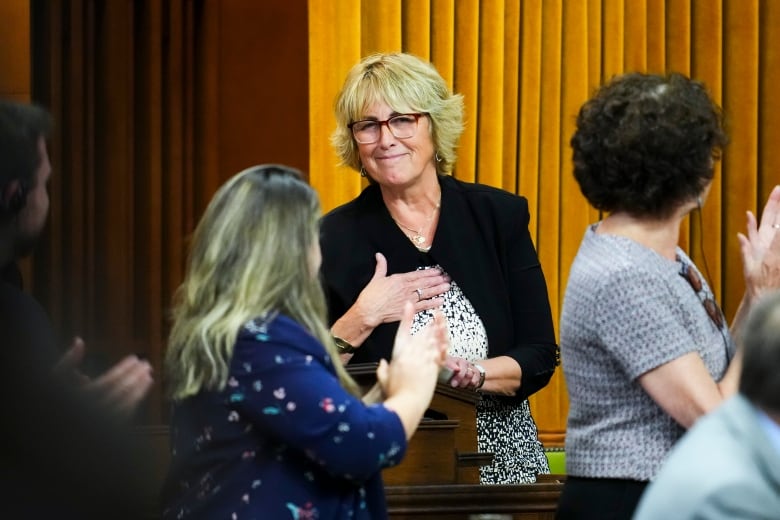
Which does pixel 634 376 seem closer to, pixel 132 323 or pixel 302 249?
pixel 302 249

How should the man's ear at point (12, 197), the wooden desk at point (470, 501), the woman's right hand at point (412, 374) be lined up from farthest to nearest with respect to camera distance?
the wooden desk at point (470, 501), the woman's right hand at point (412, 374), the man's ear at point (12, 197)

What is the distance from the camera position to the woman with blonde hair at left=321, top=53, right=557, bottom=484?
3.16m

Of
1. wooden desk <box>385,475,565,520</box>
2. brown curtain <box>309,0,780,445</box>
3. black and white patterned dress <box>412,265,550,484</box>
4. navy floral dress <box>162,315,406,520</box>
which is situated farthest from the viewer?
brown curtain <box>309,0,780,445</box>

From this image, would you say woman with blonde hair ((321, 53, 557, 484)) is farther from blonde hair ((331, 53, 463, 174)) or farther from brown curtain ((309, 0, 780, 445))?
brown curtain ((309, 0, 780, 445))

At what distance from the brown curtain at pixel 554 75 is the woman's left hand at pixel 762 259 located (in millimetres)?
2436

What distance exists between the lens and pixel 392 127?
3305 millimetres

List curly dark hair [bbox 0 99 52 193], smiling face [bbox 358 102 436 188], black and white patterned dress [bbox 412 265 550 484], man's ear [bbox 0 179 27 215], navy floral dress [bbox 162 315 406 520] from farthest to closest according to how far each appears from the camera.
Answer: smiling face [bbox 358 102 436 188], black and white patterned dress [bbox 412 265 550 484], navy floral dress [bbox 162 315 406 520], man's ear [bbox 0 179 27 215], curly dark hair [bbox 0 99 52 193]

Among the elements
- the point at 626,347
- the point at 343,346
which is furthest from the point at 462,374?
the point at 626,347

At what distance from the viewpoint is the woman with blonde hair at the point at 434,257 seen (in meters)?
3.16

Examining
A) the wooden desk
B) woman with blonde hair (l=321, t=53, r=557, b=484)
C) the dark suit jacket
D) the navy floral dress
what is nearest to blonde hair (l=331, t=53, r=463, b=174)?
woman with blonde hair (l=321, t=53, r=557, b=484)

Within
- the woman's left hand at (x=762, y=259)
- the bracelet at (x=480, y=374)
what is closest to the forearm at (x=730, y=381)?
the woman's left hand at (x=762, y=259)

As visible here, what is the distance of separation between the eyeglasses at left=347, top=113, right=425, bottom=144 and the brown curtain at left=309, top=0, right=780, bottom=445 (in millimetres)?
1444

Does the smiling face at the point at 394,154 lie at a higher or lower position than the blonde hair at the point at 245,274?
higher

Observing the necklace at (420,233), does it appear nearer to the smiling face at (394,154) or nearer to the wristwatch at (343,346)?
the smiling face at (394,154)
